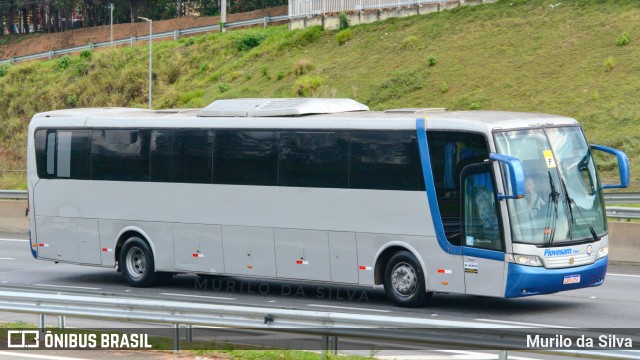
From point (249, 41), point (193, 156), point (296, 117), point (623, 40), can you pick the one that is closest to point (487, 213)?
point (296, 117)

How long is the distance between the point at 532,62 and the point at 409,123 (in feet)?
93.8

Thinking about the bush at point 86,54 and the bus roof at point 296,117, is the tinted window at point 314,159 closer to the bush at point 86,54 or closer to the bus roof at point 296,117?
the bus roof at point 296,117

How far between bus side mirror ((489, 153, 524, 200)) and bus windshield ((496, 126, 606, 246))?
278 millimetres

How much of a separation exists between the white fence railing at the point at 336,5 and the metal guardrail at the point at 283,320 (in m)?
43.2

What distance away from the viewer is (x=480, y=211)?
16.8 m

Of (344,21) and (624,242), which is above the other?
(344,21)

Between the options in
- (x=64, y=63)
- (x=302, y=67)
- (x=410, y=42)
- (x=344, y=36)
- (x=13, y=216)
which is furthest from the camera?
(x=64, y=63)

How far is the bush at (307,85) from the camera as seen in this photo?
170 ft

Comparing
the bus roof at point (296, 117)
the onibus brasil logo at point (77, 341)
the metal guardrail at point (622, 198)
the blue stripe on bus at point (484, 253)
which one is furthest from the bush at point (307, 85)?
the onibus brasil logo at point (77, 341)

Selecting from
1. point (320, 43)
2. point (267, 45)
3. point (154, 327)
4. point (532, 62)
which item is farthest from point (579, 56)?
point (154, 327)

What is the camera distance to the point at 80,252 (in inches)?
879

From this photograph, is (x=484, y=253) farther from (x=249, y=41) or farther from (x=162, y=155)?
(x=249, y=41)

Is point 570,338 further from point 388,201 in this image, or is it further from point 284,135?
point 284,135

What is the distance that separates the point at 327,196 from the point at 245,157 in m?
2.00
